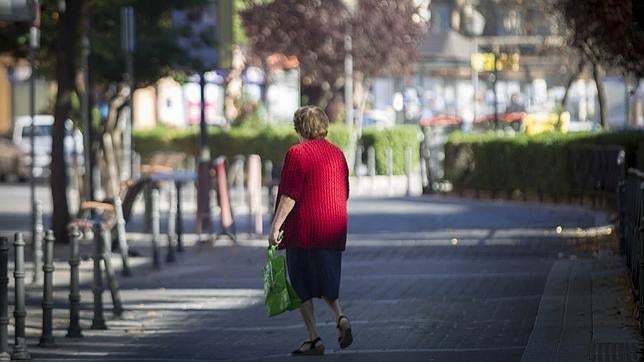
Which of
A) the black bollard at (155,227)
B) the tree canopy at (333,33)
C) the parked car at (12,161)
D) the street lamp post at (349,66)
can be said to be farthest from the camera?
the parked car at (12,161)

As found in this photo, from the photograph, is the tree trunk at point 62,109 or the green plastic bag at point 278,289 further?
the tree trunk at point 62,109

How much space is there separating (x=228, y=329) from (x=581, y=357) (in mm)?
3959

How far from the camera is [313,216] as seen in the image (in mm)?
11672

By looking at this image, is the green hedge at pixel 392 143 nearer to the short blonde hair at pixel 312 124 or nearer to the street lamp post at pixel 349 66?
the street lamp post at pixel 349 66

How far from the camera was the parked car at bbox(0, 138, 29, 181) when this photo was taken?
160 feet

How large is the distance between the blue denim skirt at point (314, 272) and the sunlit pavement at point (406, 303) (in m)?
0.44

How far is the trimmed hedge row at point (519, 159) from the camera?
28.4m

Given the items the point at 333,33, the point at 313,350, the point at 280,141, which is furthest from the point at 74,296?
the point at 333,33

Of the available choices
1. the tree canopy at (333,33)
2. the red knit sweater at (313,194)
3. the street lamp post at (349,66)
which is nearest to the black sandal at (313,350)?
the red knit sweater at (313,194)

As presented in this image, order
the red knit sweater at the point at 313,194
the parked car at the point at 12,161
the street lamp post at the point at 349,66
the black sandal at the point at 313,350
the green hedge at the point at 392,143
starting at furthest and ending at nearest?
the parked car at the point at 12,161 → the street lamp post at the point at 349,66 → the green hedge at the point at 392,143 → the black sandal at the point at 313,350 → the red knit sweater at the point at 313,194

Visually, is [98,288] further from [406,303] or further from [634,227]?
[634,227]

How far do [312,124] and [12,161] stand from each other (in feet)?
125

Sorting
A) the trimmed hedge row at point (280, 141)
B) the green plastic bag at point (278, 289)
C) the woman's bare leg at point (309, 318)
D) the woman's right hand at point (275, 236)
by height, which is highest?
the trimmed hedge row at point (280, 141)

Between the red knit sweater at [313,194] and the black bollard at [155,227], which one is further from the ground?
the red knit sweater at [313,194]
